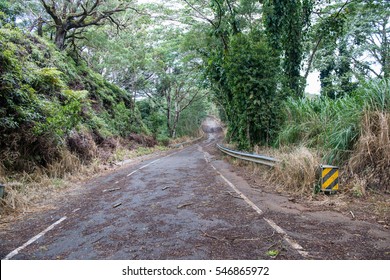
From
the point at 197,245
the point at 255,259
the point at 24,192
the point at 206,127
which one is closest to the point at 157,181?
the point at 24,192

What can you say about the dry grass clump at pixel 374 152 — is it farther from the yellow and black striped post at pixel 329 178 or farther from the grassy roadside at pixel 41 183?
the grassy roadside at pixel 41 183

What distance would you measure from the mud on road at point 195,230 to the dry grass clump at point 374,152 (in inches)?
63.7

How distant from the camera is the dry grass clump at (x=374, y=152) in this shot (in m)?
5.71

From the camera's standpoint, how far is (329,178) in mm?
5961

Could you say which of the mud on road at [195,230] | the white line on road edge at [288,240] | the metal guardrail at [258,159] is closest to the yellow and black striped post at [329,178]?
the mud on road at [195,230]

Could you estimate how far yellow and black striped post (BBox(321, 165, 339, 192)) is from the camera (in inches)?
234

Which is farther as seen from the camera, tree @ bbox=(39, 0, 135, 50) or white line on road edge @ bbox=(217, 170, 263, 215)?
tree @ bbox=(39, 0, 135, 50)

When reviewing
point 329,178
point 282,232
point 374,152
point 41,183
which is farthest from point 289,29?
point 41,183

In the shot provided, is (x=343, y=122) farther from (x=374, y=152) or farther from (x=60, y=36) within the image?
(x=60, y=36)

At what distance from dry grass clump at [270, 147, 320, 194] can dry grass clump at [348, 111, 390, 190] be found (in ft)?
2.61

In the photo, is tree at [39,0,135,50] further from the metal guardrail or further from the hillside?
the metal guardrail

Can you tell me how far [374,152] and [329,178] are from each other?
43.6 inches

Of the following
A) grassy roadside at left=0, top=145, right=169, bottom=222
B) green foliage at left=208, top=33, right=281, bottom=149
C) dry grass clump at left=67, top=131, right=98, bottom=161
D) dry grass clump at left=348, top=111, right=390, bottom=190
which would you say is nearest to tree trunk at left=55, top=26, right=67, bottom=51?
dry grass clump at left=67, top=131, right=98, bottom=161

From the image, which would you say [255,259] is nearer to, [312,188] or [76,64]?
[312,188]
